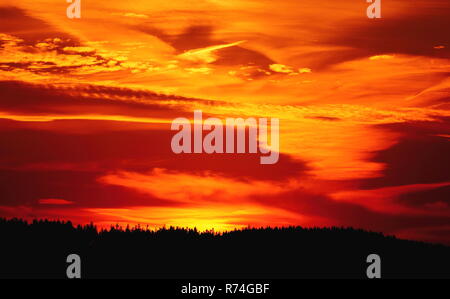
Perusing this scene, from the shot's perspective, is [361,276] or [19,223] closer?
[361,276]

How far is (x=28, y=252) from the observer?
2862 centimetres

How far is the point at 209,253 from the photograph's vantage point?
29.6 metres

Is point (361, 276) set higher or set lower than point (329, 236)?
lower

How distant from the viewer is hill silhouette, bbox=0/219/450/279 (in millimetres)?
27938

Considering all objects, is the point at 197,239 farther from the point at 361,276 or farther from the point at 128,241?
the point at 361,276

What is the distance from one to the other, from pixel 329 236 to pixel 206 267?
653 cm

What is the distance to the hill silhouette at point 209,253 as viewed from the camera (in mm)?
27938

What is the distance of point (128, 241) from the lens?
30328 mm

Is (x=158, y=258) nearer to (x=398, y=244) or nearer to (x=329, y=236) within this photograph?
(x=329, y=236)
